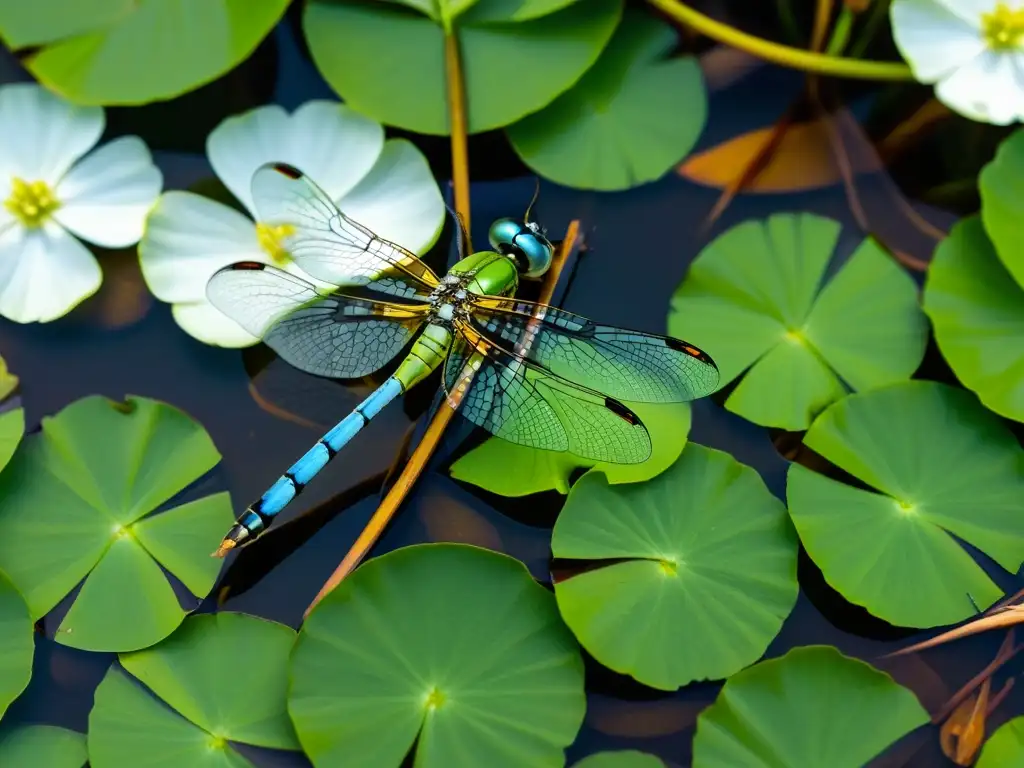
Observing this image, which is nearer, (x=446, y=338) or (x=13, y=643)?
(x=13, y=643)

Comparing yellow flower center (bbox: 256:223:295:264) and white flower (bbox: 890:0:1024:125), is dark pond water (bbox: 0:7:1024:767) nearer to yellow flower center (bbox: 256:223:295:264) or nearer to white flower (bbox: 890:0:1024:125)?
yellow flower center (bbox: 256:223:295:264)

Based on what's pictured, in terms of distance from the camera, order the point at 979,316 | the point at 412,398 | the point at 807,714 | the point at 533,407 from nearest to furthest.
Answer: the point at 807,714 < the point at 533,407 < the point at 979,316 < the point at 412,398

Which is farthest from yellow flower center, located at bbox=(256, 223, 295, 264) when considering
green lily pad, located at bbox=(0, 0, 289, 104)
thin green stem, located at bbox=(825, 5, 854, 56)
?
thin green stem, located at bbox=(825, 5, 854, 56)

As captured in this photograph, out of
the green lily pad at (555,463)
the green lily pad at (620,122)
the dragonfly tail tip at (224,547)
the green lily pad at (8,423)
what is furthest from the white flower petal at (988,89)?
the green lily pad at (8,423)

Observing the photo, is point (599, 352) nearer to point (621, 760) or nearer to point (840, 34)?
point (621, 760)

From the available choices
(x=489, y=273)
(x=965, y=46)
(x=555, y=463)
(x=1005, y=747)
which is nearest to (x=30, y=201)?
(x=489, y=273)

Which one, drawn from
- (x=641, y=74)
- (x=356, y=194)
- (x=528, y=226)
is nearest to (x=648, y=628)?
(x=528, y=226)
